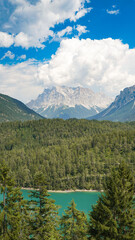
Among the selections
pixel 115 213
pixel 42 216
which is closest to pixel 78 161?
pixel 42 216

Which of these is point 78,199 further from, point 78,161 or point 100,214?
point 100,214

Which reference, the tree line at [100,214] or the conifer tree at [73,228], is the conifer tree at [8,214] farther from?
the conifer tree at [73,228]

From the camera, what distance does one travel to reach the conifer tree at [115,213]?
634 inches

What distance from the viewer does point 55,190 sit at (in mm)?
118188

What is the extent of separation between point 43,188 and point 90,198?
86.5 meters

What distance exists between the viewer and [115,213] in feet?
55.8

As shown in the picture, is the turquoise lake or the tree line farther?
the turquoise lake

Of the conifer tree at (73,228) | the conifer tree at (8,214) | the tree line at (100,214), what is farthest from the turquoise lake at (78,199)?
the conifer tree at (8,214)

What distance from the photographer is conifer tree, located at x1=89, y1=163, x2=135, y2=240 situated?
634 inches

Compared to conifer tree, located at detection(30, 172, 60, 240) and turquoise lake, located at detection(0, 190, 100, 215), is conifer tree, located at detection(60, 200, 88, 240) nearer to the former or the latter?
conifer tree, located at detection(30, 172, 60, 240)

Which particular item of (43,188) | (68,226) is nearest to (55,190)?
(68,226)

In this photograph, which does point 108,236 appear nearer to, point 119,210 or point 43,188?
point 119,210

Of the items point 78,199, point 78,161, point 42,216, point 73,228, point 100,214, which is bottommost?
point 78,199

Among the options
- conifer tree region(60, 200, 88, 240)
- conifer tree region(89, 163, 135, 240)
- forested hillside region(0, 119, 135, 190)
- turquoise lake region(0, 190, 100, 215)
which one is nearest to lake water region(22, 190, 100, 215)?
turquoise lake region(0, 190, 100, 215)
